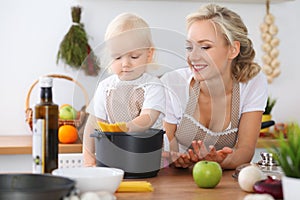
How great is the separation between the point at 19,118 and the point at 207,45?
1.63 m

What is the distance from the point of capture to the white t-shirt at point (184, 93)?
75.2 inches

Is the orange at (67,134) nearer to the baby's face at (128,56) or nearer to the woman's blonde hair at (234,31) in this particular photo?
the woman's blonde hair at (234,31)

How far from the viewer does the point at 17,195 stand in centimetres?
104

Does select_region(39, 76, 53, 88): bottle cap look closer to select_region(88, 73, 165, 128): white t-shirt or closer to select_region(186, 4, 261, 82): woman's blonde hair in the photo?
select_region(88, 73, 165, 128): white t-shirt

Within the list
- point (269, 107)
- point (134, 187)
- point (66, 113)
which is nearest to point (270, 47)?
point (269, 107)

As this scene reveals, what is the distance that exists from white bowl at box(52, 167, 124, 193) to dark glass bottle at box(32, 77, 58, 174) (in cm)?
4

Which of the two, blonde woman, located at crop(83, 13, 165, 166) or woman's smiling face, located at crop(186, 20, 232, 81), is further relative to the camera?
woman's smiling face, located at crop(186, 20, 232, 81)

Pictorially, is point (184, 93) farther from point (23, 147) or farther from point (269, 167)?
point (23, 147)

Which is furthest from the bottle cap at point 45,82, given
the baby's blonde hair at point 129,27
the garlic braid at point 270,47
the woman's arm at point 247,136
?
the garlic braid at point 270,47

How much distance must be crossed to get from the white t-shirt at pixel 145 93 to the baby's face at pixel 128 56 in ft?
0.12

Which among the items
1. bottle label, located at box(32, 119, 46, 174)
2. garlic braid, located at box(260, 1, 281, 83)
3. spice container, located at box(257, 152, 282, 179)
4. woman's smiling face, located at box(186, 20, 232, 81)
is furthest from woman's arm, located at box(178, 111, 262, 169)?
garlic braid, located at box(260, 1, 281, 83)

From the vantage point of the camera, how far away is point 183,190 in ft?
4.84

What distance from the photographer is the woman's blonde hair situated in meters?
2.09

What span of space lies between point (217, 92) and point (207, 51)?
0.53 feet
